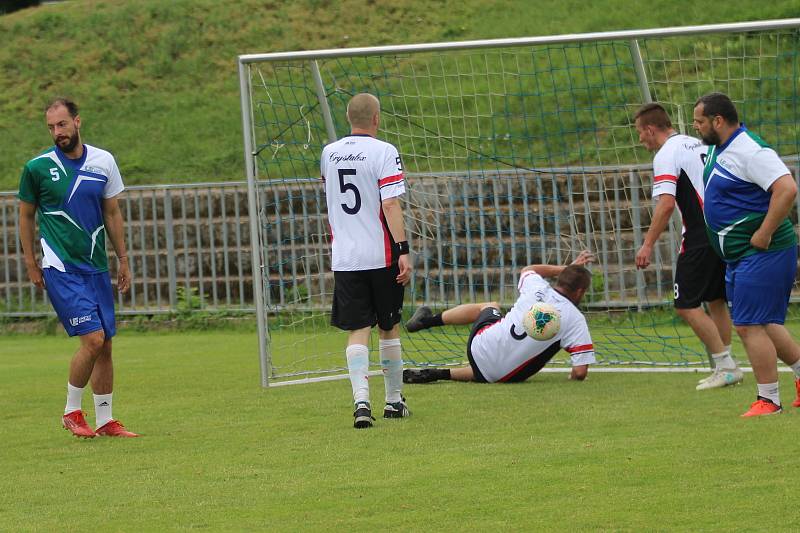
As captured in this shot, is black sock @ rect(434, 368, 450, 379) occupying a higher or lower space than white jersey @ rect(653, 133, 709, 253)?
lower

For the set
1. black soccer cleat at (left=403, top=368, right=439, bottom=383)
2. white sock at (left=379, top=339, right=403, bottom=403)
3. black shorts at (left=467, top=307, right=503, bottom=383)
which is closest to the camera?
white sock at (left=379, top=339, right=403, bottom=403)

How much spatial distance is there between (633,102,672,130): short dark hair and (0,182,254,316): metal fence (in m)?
8.09

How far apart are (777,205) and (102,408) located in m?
4.26

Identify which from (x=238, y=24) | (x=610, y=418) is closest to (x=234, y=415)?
(x=610, y=418)

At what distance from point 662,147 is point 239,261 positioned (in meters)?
8.26

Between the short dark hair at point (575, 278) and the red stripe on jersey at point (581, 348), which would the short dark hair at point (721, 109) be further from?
the red stripe on jersey at point (581, 348)

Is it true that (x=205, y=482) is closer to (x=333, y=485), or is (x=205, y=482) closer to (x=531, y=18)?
(x=333, y=485)

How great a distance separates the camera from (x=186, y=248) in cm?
1670

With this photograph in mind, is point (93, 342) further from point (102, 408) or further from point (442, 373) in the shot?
point (442, 373)

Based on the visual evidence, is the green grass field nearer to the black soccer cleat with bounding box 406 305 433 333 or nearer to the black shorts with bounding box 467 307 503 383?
the black shorts with bounding box 467 307 503 383

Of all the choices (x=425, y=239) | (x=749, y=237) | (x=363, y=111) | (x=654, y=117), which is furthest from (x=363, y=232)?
(x=425, y=239)

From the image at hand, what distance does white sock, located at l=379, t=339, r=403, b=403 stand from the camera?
7992 mm

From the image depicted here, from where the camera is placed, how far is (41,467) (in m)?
6.71

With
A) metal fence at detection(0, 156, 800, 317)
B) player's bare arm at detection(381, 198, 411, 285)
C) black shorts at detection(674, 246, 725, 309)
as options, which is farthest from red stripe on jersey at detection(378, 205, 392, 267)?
metal fence at detection(0, 156, 800, 317)
